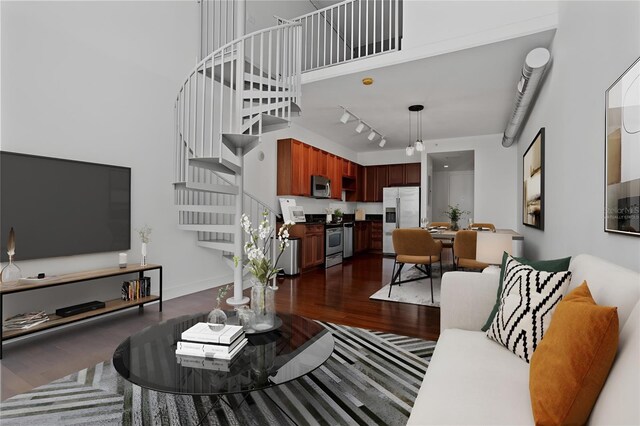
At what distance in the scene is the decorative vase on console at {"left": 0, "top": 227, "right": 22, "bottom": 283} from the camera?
2.58 metres

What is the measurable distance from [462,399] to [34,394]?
2398 mm

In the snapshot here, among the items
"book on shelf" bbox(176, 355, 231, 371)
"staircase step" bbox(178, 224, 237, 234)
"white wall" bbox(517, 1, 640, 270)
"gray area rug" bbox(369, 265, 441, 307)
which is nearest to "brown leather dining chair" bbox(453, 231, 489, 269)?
"gray area rug" bbox(369, 265, 441, 307)

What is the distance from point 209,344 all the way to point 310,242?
442 centimetres

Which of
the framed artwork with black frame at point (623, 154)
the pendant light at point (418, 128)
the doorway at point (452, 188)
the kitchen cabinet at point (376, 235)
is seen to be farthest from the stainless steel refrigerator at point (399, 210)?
the framed artwork with black frame at point (623, 154)

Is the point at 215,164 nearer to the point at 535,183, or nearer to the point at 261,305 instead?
the point at 261,305

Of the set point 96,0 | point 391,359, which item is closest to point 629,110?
point 391,359

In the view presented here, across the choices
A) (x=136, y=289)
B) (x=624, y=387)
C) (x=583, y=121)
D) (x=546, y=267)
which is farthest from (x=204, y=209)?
(x=624, y=387)

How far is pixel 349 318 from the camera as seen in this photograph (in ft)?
11.0

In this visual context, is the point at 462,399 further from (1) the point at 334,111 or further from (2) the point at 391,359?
(1) the point at 334,111

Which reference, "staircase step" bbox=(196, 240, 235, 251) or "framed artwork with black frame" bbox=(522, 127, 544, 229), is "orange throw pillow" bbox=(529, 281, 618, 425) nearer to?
"framed artwork with black frame" bbox=(522, 127, 544, 229)

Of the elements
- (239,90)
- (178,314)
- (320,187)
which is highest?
(239,90)

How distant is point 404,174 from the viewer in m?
8.55

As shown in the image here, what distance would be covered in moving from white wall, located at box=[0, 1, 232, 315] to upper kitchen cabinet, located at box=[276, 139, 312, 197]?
2065 millimetres

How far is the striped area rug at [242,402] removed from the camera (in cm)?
170
